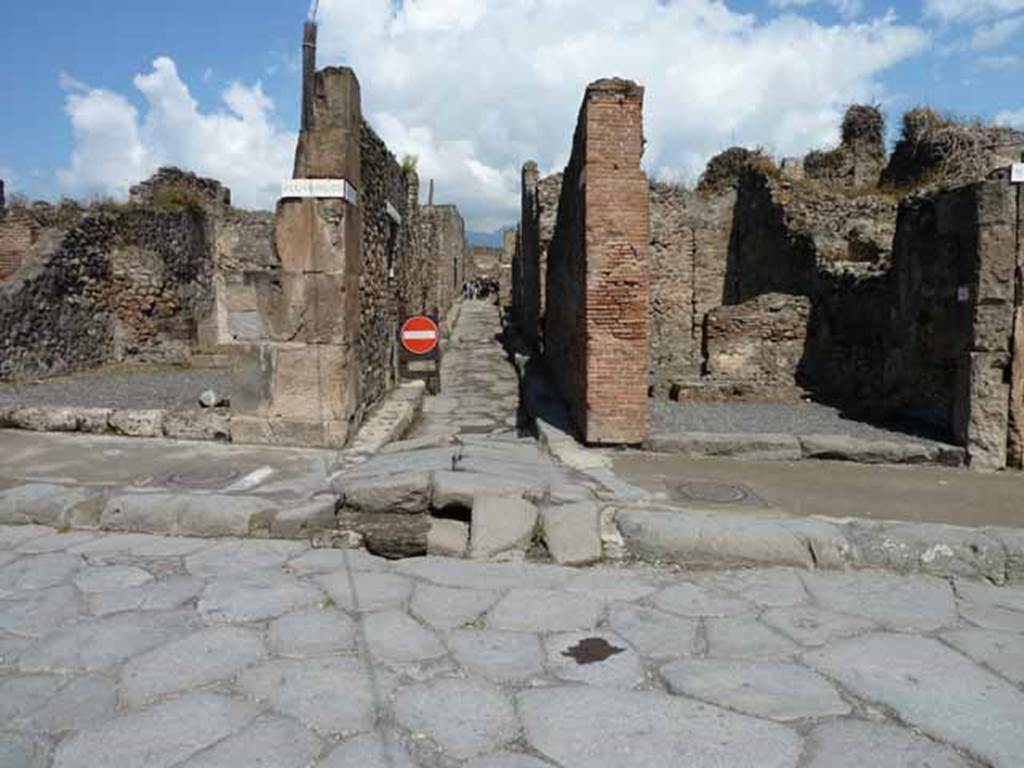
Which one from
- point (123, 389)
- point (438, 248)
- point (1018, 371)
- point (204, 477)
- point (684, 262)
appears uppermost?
point (438, 248)

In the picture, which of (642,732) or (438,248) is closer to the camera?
(642,732)

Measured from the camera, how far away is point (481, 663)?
2.99 meters

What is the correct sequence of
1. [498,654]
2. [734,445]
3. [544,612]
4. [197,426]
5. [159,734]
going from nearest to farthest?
[159,734] → [498,654] → [544,612] → [734,445] → [197,426]

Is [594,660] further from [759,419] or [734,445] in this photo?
[759,419]

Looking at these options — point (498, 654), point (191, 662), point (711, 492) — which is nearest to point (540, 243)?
point (711, 492)

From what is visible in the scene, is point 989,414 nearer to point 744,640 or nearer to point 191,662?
point 744,640

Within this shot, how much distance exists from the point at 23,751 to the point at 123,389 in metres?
9.53

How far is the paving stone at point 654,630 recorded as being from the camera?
10.3 ft

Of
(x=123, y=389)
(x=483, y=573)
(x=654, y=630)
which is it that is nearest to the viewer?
(x=654, y=630)

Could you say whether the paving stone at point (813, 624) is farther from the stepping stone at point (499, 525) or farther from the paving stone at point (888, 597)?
the stepping stone at point (499, 525)

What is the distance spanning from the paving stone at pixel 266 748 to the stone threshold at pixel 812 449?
4699 mm

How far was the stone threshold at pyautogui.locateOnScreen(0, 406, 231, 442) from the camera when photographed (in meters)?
6.80

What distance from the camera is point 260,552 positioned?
14.1 ft

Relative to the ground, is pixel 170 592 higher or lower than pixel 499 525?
lower
